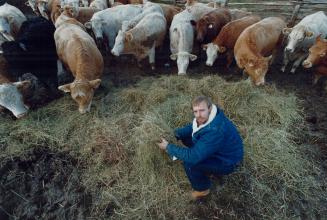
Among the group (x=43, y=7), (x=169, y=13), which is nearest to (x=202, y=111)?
(x=169, y=13)

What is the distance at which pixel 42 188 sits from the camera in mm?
4570

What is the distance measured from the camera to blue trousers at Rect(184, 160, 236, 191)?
3.51 meters

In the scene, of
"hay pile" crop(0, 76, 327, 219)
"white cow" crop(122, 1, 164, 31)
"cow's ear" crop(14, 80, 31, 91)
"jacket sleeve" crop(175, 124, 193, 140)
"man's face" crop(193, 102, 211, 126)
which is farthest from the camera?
"white cow" crop(122, 1, 164, 31)

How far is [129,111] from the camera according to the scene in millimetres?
5766

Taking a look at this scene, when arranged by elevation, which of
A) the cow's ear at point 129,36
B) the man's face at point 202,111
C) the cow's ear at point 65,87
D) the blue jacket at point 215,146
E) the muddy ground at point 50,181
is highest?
the man's face at point 202,111

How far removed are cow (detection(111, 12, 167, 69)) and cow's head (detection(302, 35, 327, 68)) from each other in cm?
371

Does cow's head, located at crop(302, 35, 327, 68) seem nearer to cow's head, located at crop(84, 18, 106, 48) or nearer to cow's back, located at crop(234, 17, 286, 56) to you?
cow's back, located at crop(234, 17, 286, 56)

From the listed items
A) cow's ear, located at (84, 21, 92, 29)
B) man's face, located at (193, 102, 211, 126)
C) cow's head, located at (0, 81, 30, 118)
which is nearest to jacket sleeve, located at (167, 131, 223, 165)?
man's face, located at (193, 102, 211, 126)

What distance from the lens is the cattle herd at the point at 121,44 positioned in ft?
20.1

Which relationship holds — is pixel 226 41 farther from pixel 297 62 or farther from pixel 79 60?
pixel 79 60

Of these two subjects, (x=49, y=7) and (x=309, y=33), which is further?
(x=49, y=7)

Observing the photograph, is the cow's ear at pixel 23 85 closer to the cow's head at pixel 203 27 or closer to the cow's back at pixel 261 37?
the cow's head at pixel 203 27

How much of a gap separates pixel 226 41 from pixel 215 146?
487 centimetres

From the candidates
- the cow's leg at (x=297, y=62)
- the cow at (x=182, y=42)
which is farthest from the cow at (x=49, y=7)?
the cow's leg at (x=297, y=62)
